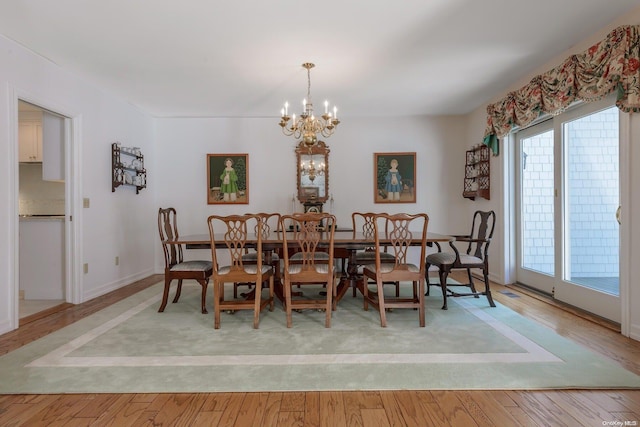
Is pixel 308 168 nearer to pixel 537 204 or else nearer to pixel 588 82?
pixel 537 204

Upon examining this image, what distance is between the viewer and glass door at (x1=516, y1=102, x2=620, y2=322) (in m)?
2.91

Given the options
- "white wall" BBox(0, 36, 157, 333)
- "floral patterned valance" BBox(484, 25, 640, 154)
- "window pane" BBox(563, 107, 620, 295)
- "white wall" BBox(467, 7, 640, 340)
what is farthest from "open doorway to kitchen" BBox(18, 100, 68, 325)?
"window pane" BBox(563, 107, 620, 295)

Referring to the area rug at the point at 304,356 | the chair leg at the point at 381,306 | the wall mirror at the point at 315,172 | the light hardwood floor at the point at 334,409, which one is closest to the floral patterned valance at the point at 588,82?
the area rug at the point at 304,356

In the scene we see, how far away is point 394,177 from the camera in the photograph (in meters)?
5.39

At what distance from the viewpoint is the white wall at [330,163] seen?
5363mm

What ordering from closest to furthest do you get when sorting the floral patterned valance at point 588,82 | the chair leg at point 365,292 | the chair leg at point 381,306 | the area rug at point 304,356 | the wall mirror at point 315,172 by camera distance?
the area rug at point 304,356 < the floral patterned valance at point 588,82 < the chair leg at point 381,306 < the chair leg at point 365,292 < the wall mirror at point 315,172

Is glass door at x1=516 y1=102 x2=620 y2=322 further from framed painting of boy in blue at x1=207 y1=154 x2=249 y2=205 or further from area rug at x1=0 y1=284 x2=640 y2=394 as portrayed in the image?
framed painting of boy in blue at x1=207 y1=154 x2=249 y2=205

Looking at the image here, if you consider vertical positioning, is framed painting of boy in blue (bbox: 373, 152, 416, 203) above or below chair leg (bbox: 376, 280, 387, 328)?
above

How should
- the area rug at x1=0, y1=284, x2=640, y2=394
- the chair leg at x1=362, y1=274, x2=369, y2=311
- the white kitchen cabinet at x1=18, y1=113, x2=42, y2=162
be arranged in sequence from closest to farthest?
the area rug at x1=0, y1=284, x2=640, y2=394, the chair leg at x1=362, y1=274, x2=369, y2=311, the white kitchen cabinet at x1=18, y1=113, x2=42, y2=162

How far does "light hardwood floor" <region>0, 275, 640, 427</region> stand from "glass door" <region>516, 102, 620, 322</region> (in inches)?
64.7

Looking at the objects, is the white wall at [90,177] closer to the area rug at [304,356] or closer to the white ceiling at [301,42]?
the white ceiling at [301,42]

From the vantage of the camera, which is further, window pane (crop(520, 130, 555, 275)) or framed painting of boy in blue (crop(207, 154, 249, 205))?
framed painting of boy in blue (crop(207, 154, 249, 205))

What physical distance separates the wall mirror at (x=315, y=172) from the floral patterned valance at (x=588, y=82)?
2555 mm

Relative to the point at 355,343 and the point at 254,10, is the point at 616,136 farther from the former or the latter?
the point at 254,10
